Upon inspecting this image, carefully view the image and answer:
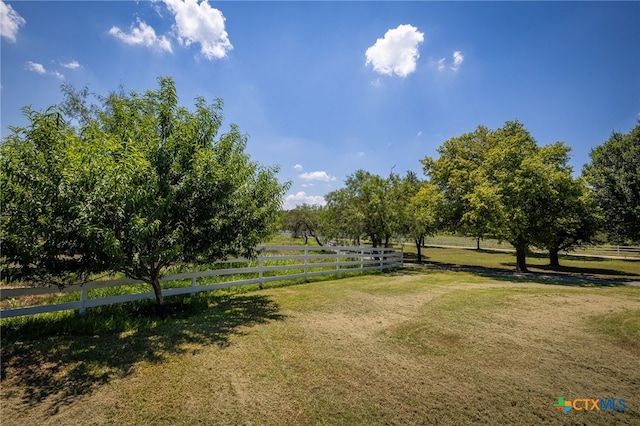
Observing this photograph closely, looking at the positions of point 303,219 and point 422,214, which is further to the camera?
point 303,219

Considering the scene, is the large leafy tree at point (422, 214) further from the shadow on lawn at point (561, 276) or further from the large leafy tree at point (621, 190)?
the large leafy tree at point (621, 190)

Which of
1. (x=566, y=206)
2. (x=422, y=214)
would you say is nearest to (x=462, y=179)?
(x=422, y=214)

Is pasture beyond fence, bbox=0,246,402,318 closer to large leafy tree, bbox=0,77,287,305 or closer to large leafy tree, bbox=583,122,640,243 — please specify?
large leafy tree, bbox=0,77,287,305

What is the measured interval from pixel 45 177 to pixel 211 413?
4.34 metres

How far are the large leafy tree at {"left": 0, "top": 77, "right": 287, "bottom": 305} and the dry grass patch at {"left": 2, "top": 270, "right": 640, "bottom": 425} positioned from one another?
145 cm

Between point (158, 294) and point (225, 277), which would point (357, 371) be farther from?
point (225, 277)

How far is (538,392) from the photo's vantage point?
3.74 meters

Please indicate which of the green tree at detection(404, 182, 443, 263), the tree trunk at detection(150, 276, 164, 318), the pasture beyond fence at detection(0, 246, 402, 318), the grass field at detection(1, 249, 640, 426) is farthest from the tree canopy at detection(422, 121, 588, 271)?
the tree trunk at detection(150, 276, 164, 318)

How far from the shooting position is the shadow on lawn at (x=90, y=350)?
374cm

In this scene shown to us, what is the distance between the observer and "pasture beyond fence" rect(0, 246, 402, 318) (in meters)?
5.60

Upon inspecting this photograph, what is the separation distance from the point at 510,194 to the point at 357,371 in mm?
16142

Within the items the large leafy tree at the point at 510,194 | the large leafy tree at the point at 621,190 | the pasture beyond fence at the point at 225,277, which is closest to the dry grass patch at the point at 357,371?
the pasture beyond fence at the point at 225,277

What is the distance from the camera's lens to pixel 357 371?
13.8 ft

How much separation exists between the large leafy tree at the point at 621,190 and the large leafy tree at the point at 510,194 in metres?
3.83
